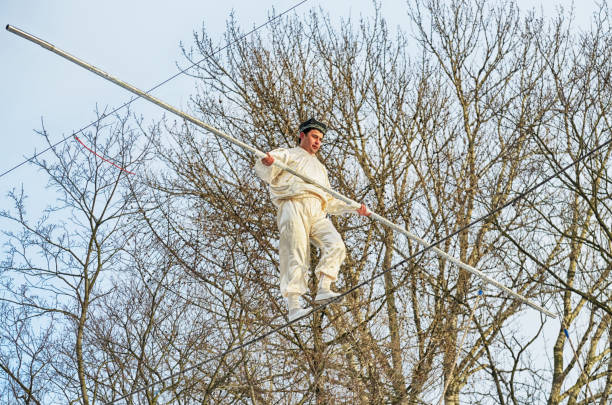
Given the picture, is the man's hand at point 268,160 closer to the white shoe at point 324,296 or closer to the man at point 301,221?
the man at point 301,221

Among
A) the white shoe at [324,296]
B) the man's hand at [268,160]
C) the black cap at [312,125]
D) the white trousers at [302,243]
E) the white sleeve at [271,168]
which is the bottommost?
the white shoe at [324,296]

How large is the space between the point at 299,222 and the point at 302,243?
17 centimetres

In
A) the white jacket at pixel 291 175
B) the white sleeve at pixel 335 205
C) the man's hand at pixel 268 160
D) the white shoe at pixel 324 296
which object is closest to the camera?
the man's hand at pixel 268 160

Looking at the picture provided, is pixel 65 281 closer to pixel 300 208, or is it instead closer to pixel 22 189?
pixel 22 189

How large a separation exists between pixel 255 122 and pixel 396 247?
268cm

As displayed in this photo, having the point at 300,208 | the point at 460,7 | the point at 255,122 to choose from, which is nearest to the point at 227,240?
the point at 255,122

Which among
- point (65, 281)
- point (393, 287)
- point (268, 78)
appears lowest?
point (393, 287)

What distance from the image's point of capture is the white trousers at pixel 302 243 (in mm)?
7051

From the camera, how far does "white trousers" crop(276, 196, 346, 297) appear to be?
705 cm

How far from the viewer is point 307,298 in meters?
12.0

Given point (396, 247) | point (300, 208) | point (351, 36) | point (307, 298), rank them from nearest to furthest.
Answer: point (300, 208), point (307, 298), point (396, 247), point (351, 36)

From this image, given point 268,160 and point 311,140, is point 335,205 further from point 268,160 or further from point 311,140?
point 268,160

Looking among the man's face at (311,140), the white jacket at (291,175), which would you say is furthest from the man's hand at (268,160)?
the man's face at (311,140)

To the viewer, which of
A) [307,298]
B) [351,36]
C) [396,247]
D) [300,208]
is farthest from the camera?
[351,36]
